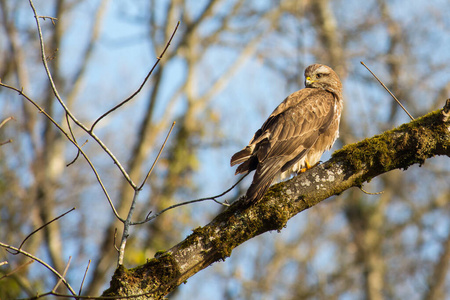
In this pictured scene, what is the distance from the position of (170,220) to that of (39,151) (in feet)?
12.6

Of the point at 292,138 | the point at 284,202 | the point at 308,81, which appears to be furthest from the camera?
the point at 308,81

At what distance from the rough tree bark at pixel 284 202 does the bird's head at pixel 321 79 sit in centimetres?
274

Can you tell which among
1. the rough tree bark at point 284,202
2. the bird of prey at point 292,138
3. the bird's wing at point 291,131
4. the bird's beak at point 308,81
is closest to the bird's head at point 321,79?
the bird's beak at point 308,81

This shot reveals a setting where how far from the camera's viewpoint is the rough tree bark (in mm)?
3516

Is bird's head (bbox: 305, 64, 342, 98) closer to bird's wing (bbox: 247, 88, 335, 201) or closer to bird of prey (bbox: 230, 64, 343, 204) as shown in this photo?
bird of prey (bbox: 230, 64, 343, 204)

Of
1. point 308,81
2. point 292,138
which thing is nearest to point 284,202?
point 292,138

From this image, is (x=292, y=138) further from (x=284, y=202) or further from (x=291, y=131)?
(x=284, y=202)

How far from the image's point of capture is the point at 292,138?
5.12 m

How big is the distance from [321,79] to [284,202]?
3370 millimetres

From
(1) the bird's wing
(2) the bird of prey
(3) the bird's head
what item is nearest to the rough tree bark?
(2) the bird of prey

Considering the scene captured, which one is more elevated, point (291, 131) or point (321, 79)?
point (321, 79)

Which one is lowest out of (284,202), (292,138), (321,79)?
(284,202)

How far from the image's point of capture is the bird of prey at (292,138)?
15.0 ft

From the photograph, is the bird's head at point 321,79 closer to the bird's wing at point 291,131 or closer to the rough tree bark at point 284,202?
the bird's wing at point 291,131
